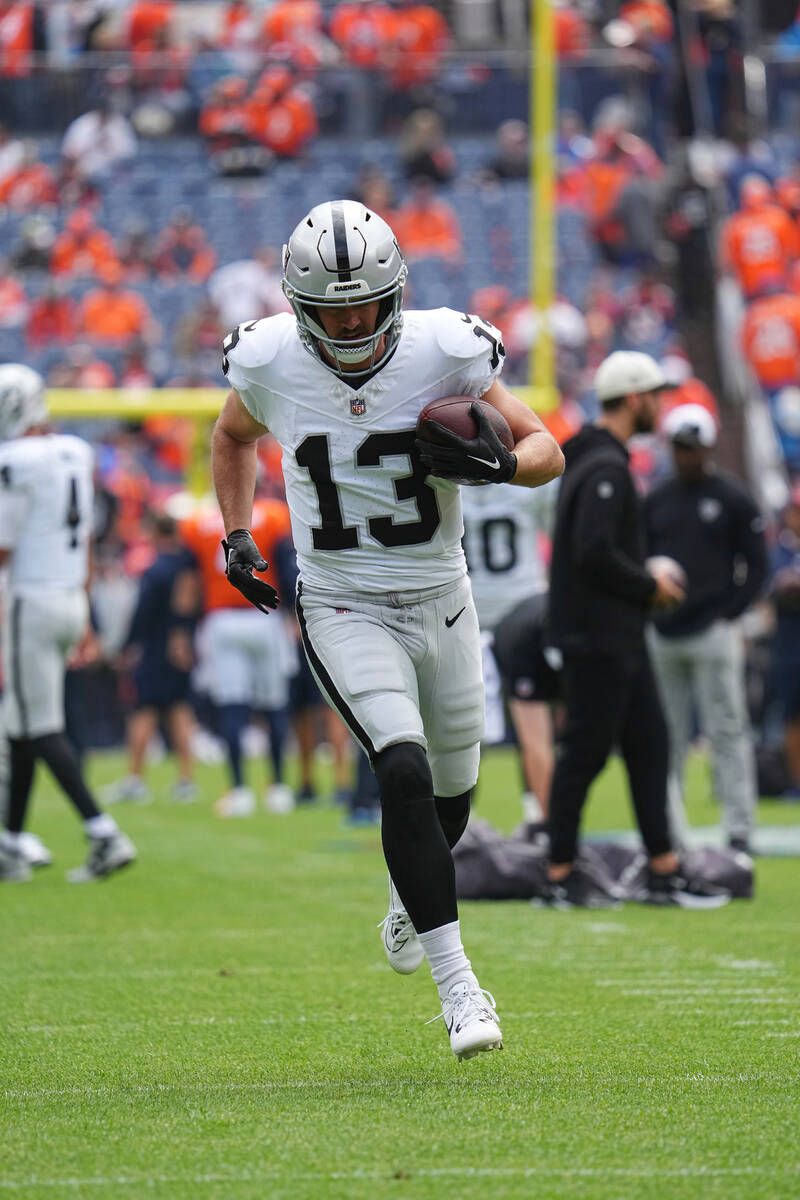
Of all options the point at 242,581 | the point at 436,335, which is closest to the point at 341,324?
the point at 436,335

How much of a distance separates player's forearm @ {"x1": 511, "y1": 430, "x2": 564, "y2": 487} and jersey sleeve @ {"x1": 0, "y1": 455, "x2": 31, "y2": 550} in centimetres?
315

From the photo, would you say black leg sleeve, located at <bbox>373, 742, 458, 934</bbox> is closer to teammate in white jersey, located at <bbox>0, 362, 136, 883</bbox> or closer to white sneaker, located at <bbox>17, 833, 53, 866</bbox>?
teammate in white jersey, located at <bbox>0, 362, 136, 883</bbox>

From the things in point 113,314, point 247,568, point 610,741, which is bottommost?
point 610,741

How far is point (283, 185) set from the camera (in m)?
15.3

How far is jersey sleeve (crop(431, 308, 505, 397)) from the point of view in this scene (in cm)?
374

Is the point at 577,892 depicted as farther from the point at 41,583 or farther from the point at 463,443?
the point at 463,443

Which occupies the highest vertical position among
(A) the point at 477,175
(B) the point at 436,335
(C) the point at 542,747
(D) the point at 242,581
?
(A) the point at 477,175

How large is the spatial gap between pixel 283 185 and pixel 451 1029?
12.6 m

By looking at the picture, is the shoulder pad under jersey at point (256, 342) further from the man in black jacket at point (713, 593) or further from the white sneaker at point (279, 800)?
the white sneaker at point (279, 800)

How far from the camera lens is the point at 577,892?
233 inches

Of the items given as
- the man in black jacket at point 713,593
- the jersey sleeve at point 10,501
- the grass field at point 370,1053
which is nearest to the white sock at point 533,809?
the man in black jacket at point 713,593

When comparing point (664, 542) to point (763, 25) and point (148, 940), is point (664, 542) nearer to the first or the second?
point (148, 940)

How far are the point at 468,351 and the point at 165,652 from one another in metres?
7.38

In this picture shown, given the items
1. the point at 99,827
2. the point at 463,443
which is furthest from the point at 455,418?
the point at 99,827
